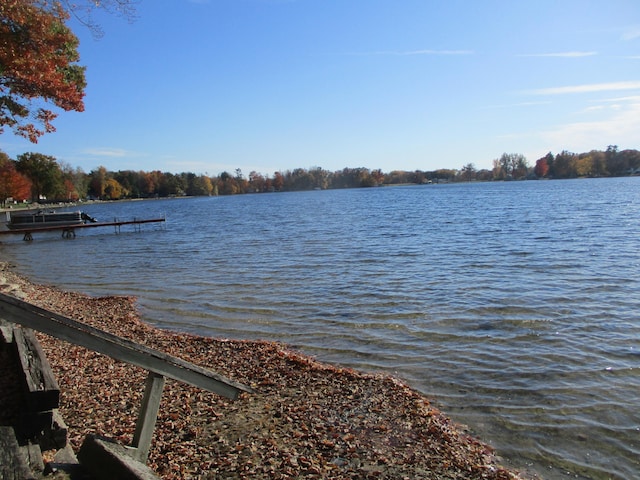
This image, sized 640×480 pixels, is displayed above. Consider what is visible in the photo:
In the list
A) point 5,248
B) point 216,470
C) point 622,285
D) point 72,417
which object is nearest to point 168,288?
point 72,417

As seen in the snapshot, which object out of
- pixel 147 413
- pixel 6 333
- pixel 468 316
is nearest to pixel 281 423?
pixel 147 413

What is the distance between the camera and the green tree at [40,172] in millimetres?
116125

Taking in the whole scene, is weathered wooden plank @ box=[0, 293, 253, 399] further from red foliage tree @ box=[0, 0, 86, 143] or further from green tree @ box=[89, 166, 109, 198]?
green tree @ box=[89, 166, 109, 198]

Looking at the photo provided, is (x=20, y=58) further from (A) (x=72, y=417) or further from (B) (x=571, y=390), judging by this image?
(B) (x=571, y=390)

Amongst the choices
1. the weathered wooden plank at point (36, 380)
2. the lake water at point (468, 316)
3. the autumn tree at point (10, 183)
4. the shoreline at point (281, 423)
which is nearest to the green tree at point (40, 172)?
the autumn tree at point (10, 183)

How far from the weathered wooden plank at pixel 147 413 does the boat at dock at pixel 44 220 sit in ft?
178

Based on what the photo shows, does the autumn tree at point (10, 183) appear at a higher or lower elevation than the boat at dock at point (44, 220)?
higher

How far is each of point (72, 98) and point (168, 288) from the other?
7845 mm

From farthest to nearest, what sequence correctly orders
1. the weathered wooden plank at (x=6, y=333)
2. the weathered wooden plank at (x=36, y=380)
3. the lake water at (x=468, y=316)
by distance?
the lake water at (x=468, y=316) < the weathered wooden plank at (x=6, y=333) < the weathered wooden plank at (x=36, y=380)

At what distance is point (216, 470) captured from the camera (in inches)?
214

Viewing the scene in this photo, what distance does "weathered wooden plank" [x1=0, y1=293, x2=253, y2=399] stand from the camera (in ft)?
11.1

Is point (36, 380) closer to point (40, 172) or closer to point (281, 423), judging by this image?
point (281, 423)

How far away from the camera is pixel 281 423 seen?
6676mm

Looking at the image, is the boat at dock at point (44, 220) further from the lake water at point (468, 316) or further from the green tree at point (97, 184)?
the green tree at point (97, 184)
